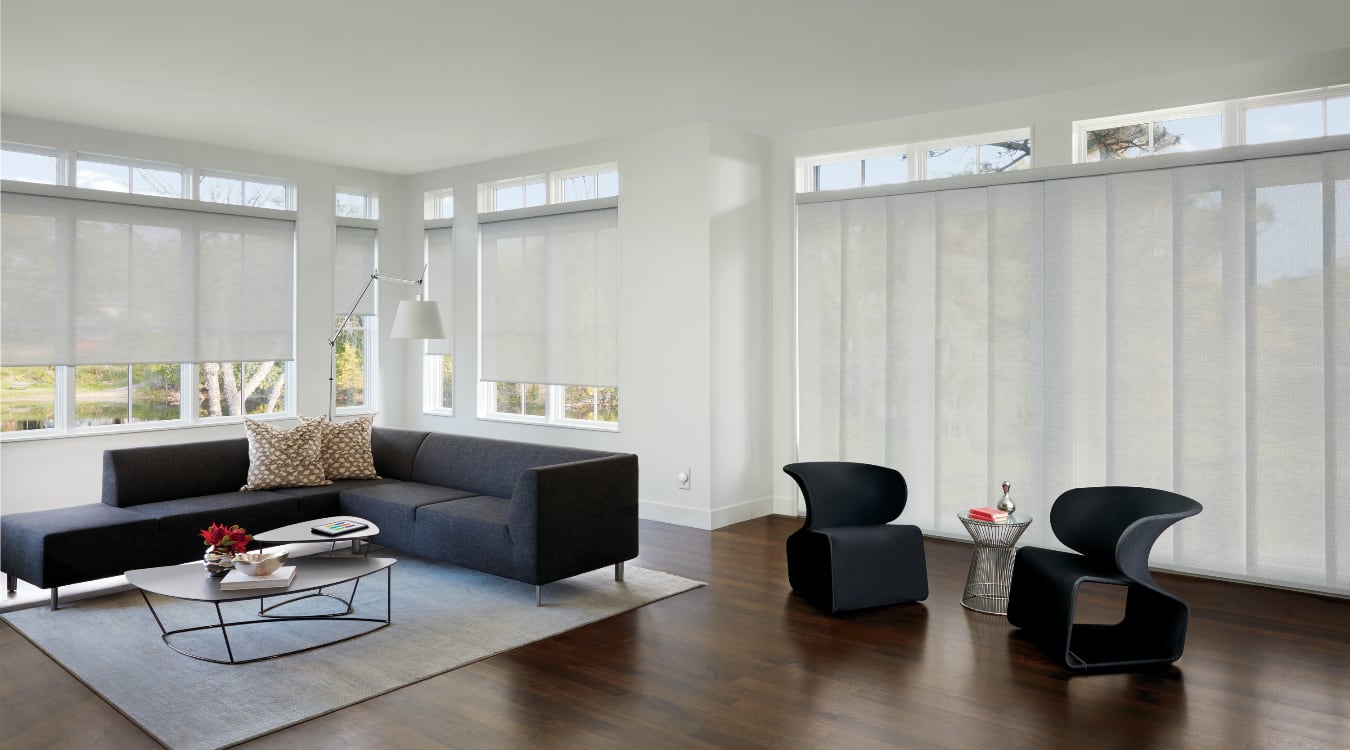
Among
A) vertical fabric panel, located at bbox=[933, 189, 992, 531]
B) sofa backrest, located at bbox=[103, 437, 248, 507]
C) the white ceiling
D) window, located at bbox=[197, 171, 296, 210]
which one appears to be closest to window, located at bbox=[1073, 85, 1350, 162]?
the white ceiling

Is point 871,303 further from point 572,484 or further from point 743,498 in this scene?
point 572,484

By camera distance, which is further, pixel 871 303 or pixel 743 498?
pixel 743 498

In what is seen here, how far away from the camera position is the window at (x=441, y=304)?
27.3ft

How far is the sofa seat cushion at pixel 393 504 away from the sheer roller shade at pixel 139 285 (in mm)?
2466

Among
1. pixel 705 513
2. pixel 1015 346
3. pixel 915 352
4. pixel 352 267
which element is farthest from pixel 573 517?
pixel 352 267

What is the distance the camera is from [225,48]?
473 centimetres

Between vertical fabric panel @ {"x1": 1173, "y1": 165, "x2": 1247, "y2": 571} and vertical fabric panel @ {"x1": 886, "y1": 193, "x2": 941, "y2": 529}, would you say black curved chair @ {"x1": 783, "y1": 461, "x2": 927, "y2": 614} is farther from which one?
vertical fabric panel @ {"x1": 1173, "y1": 165, "x2": 1247, "y2": 571}

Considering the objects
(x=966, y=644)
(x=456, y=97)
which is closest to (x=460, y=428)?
(x=456, y=97)

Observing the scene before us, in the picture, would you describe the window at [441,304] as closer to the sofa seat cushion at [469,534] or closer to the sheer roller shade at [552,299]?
the sheer roller shade at [552,299]

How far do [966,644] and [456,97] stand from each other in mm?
4325

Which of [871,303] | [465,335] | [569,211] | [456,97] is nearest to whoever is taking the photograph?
[456,97]

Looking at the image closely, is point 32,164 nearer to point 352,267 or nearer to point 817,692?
point 352,267

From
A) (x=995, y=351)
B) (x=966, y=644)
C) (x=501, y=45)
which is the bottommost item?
(x=966, y=644)

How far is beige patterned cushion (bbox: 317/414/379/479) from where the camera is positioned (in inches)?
236
